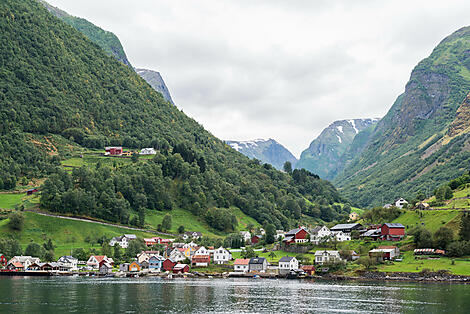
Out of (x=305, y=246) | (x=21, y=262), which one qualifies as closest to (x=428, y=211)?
(x=305, y=246)

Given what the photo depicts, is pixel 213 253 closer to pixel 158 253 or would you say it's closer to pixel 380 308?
pixel 158 253

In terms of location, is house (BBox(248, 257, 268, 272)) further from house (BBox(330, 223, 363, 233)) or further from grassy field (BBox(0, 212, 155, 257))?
grassy field (BBox(0, 212, 155, 257))

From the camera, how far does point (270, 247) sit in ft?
605

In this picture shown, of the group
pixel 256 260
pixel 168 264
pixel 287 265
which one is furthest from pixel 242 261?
pixel 168 264

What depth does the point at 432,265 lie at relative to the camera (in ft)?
416

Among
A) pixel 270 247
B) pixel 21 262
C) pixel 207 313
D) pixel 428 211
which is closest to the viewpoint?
pixel 207 313

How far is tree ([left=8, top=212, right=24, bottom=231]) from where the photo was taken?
16200 cm

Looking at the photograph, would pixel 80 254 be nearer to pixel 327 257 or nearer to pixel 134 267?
pixel 134 267

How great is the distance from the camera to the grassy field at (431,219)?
145625mm

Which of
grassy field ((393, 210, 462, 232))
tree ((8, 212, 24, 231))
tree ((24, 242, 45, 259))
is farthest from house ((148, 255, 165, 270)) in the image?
grassy field ((393, 210, 462, 232))

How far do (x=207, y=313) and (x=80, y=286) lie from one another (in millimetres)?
46382

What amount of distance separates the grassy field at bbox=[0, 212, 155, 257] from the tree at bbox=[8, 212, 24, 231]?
53.0 inches

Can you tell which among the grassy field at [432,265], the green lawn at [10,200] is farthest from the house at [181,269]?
the green lawn at [10,200]

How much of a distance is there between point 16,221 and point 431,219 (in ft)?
419
